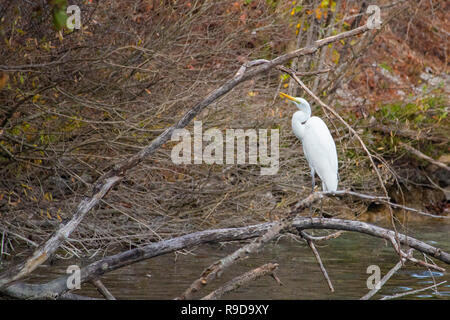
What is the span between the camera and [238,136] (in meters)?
9.05

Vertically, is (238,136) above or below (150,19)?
below

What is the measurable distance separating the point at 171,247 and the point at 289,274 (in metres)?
3.01

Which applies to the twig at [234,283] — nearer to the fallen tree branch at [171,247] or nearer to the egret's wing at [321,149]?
the fallen tree branch at [171,247]

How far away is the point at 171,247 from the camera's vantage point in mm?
5453

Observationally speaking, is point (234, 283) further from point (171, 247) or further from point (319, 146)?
point (319, 146)

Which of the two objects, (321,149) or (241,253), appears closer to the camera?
(241,253)

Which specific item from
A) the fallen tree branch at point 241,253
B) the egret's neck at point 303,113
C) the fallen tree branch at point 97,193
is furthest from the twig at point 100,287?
the egret's neck at point 303,113

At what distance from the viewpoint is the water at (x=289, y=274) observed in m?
7.03

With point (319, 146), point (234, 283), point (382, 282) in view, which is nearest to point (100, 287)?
point (234, 283)

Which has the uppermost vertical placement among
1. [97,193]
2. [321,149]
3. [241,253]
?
[321,149]

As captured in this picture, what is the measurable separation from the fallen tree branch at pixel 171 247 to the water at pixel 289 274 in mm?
812
